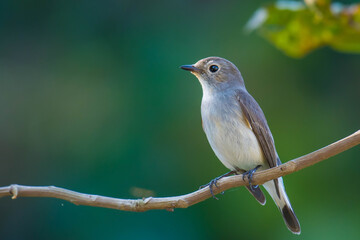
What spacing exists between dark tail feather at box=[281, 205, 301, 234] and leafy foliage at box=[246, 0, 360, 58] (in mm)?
1079

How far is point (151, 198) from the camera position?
1.97 meters

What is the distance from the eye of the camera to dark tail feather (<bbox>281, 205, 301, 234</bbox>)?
2.84 meters

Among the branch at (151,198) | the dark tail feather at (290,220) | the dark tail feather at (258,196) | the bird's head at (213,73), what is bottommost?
the dark tail feather at (290,220)

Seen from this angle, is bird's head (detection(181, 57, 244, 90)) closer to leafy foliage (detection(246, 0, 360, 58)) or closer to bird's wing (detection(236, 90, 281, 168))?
bird's wing (detection(236, 90, 281, 168))

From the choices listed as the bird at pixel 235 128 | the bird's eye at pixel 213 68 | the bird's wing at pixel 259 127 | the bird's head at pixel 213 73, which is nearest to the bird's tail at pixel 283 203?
the bird at pixel 235 128

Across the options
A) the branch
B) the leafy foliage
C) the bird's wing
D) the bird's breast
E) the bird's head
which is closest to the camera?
the branch

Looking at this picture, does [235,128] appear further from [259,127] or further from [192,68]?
[192,68]

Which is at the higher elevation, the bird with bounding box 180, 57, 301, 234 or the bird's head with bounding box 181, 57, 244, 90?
the bird's head with bounding box 181, 57, 244, 90

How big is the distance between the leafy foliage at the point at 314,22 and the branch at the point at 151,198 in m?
0.92

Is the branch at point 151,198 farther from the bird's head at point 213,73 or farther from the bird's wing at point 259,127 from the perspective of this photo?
the bird's head at point 213,73

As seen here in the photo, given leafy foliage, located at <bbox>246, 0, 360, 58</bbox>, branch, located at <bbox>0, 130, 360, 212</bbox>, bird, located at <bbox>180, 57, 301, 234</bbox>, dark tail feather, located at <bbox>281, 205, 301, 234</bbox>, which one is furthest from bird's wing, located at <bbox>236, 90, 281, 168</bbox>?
branch, located at <bbox>0, 130, 360, 212</bbox>

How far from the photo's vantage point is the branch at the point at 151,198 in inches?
68.4

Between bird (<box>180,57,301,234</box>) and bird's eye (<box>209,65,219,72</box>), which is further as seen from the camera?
bird's eye (<box>209,65,219,72</box>)

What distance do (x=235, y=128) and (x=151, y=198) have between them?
39.6 inches
